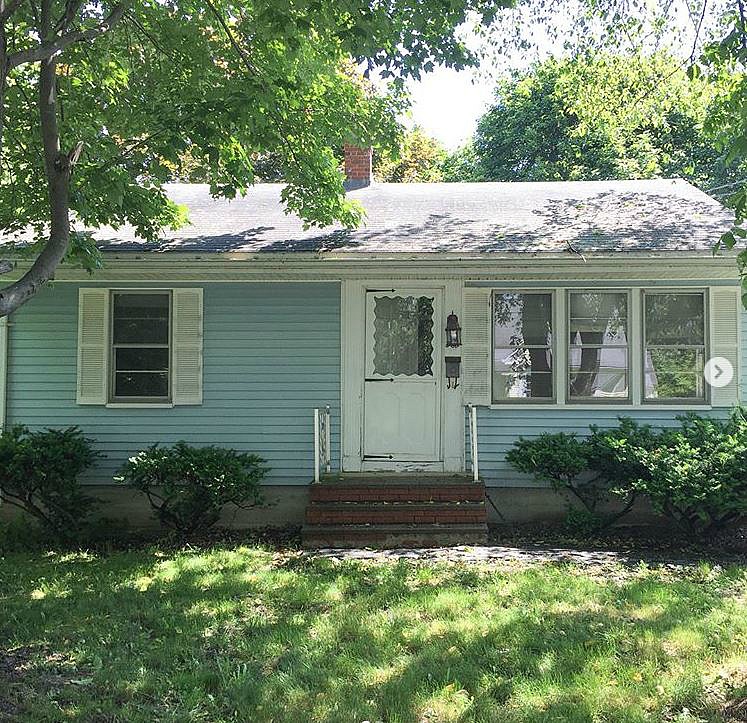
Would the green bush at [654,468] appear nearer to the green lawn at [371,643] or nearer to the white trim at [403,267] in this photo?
the green lawn at [371,643]

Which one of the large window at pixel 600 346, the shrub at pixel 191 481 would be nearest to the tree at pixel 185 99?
the shrub at pixel 191 481

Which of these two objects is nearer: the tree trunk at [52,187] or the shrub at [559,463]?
the tree trunk at [52,187]

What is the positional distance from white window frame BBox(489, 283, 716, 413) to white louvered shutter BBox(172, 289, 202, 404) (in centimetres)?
346

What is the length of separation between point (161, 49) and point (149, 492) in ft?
15.0

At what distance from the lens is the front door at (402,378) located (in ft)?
27.3

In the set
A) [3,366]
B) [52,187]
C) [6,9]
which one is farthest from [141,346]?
[6,9]

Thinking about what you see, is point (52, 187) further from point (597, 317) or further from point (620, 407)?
point (620, 407)

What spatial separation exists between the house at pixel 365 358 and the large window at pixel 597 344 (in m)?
0.02

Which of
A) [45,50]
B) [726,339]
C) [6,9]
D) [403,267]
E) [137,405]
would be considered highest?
[6,9]

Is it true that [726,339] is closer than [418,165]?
Yes

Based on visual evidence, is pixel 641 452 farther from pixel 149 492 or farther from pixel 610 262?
pixel 149 492

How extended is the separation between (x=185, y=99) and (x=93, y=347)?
10.4ft

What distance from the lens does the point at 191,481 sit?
731 centimetres

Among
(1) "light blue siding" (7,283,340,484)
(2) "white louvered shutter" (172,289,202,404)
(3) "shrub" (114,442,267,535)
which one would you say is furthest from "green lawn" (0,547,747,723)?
(2) "white louvered shutter" (172,289,202,404)
